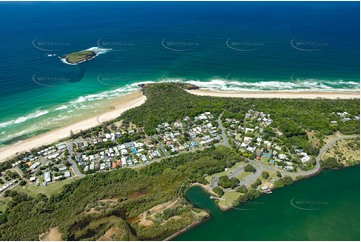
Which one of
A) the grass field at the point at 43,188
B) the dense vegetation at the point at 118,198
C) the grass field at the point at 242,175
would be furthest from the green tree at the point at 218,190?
the grass field at the point at 43,188

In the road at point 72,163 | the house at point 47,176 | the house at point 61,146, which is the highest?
the house at point 61,146

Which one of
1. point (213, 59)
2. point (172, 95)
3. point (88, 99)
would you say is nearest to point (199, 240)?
point (172, 95)

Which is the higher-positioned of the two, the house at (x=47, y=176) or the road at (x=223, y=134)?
the road at (x=223, y=134)

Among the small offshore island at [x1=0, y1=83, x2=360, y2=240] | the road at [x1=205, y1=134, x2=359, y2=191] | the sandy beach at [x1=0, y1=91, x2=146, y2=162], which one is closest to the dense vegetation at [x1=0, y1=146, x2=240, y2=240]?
the small offshore island at [x1=0, y1=83, x2=360, y2=240]

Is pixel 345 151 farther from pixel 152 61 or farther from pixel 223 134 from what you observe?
pixel 152 61

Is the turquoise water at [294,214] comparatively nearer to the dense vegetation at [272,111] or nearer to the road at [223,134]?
the dense vegetation at [272,111]
